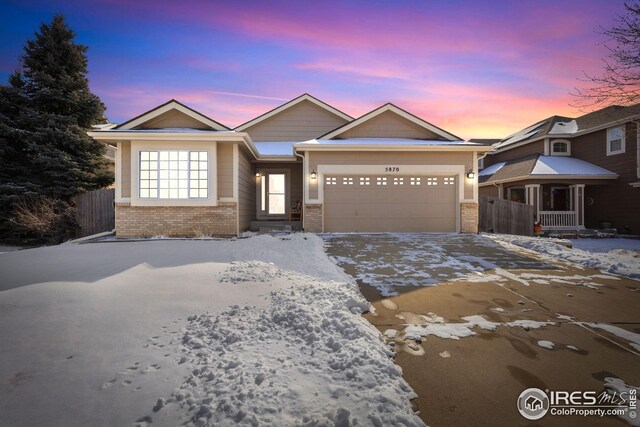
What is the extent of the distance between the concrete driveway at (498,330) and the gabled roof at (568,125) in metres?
13.6

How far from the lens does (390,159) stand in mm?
11320

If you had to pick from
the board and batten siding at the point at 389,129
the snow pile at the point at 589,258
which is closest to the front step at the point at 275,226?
the board and batten siding at the point at 389,129

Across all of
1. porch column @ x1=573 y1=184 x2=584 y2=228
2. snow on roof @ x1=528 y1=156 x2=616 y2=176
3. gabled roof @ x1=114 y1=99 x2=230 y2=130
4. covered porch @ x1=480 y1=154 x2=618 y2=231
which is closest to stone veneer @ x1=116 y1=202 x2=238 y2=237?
gabled roof @ x1=114 y1=99 x2=230 y2=130

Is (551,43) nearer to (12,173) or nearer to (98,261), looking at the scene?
(98,261)

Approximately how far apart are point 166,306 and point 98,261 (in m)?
3.02

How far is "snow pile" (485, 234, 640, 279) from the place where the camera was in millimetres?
5512

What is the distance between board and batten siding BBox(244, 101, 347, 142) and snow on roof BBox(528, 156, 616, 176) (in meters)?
11.2

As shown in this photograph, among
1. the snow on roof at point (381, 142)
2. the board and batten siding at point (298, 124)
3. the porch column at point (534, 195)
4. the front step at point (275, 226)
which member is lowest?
the front step at point (275, 226)

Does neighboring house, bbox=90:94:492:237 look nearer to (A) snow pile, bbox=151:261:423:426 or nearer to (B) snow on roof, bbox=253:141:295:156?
(B) snow on roof, bbox=253:141:295:156

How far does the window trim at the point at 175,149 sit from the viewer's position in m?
9.91

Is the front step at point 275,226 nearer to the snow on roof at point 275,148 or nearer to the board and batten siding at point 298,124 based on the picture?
the snow on roof at point 275,148

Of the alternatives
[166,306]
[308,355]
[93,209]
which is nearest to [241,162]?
[93,209]

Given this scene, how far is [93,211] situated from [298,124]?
998cm

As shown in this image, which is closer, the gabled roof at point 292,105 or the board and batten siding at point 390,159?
the board and batten siding at point 390,159
